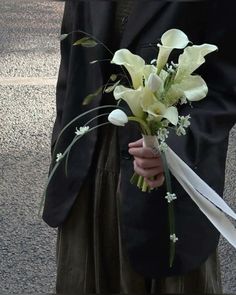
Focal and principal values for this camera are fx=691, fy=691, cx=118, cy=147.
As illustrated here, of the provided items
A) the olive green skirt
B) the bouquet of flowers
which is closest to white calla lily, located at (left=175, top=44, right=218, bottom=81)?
the bouquet of flowers

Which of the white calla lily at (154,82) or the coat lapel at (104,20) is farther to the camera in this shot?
the coat lapel at (104,20)

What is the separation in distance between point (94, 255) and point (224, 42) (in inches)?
27.8

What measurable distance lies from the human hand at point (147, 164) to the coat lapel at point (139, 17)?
268 mm

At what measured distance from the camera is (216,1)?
1.59 meters

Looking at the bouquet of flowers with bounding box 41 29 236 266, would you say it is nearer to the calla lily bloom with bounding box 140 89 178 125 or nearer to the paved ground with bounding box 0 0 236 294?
the calla lily bloom with bounding box 140 89 178 125

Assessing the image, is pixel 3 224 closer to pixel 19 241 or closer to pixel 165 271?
pixel 19 241

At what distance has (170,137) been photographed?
5.38 feet

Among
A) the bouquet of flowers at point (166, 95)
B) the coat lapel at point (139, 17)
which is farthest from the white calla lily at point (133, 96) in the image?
the coat lapel at point (139, 17)

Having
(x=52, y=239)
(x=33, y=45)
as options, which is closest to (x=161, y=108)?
(x=52, y=239)

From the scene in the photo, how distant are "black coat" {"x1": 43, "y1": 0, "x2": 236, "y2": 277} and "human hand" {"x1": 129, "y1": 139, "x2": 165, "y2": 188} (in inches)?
3.7

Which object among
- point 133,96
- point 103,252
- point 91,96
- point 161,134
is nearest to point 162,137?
point 161,134

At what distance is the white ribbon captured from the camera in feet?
4.92

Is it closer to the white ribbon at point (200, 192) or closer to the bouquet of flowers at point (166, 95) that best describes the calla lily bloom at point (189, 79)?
the bouquet of flowers at point (166, 95)

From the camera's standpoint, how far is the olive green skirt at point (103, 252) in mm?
1798
